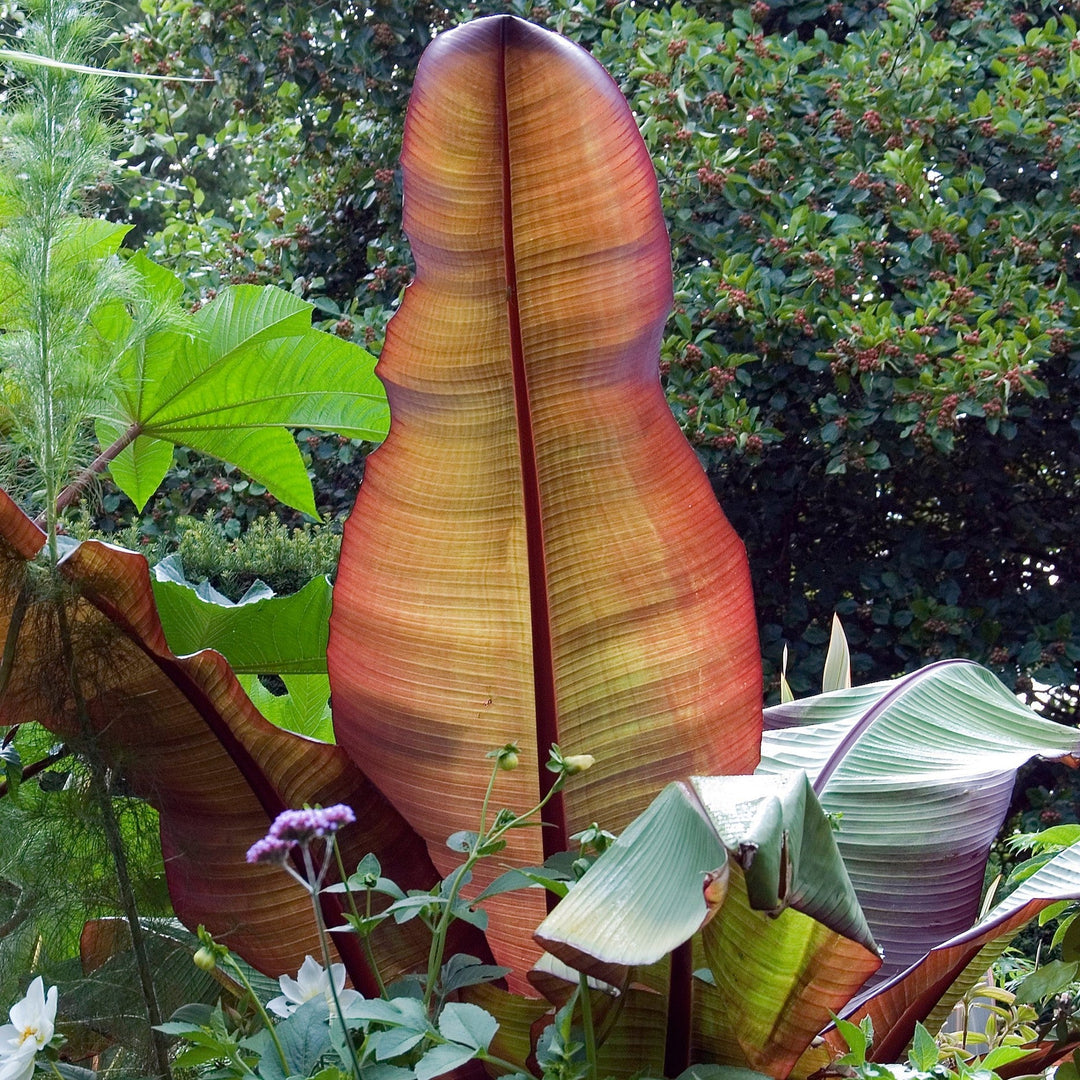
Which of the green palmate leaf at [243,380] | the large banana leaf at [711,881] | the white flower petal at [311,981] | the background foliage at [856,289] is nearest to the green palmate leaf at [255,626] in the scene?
the green palmate leaf at [243,380]

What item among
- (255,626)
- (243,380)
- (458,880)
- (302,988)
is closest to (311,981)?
(302,988)

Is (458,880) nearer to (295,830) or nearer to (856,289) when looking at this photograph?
(295,830)

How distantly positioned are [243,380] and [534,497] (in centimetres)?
30

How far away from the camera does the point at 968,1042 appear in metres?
0.96

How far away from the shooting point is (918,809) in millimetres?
879

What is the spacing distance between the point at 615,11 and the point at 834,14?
Result: 70 centimetres

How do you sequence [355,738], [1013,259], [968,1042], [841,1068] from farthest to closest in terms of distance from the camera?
[1013,259], [968,1042], [355,738], [841,1068]

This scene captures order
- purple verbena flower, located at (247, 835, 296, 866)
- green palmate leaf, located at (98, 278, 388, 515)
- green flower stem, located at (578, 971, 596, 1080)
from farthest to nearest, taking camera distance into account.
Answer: green palmate leaf, located at (98, 278, 388, 515) < green flower stem, located at (578, 971, 596, 1080) < purple verbena flower, located at (247, 835, 296, 866)

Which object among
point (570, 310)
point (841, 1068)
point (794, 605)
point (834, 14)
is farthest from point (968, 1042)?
point (834, 14)

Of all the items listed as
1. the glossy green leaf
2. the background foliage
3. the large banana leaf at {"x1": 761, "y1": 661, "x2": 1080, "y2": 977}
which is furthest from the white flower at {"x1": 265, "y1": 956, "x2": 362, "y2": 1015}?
the background foliage

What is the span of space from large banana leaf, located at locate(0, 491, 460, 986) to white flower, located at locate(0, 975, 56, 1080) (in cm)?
16

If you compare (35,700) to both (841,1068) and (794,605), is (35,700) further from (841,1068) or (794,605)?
(794,605)

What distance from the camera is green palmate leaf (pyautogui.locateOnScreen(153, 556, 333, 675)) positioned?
86 cm

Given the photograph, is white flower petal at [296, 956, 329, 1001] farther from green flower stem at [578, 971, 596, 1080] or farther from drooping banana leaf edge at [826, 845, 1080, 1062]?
drooping banana leaf edge at [826, 845, 1080, 1062]
